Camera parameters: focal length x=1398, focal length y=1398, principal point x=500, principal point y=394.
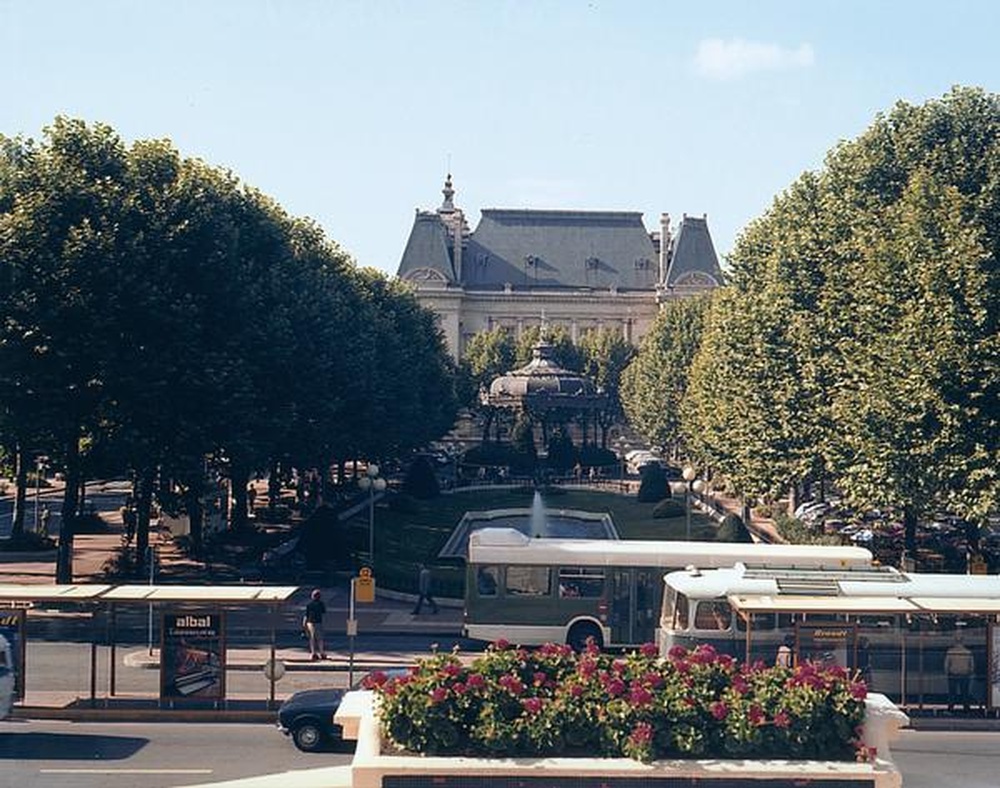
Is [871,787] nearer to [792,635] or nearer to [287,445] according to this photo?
[792,635]

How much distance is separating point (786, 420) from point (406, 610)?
60.3 feet

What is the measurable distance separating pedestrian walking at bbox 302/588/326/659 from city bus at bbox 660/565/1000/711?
1160 centimetres

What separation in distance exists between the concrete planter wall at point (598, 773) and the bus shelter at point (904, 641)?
1339 cm

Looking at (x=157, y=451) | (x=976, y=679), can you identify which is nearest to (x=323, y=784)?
(x=976, y=679)

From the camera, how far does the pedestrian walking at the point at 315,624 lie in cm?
3844

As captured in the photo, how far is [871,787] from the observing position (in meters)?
17.4

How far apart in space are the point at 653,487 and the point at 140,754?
65.7 m

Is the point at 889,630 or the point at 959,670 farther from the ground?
the point at 889,630

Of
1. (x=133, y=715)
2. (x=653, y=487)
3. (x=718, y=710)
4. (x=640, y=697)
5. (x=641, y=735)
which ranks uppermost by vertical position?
(x=640, y=697)

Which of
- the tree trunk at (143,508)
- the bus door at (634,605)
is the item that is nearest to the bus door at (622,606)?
the bus door at (634,605)

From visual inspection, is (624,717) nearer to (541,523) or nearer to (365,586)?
(365,586)

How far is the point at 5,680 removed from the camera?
93.8ft

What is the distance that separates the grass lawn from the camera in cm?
5650

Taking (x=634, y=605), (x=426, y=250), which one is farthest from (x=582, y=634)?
(x=426, y=250)
